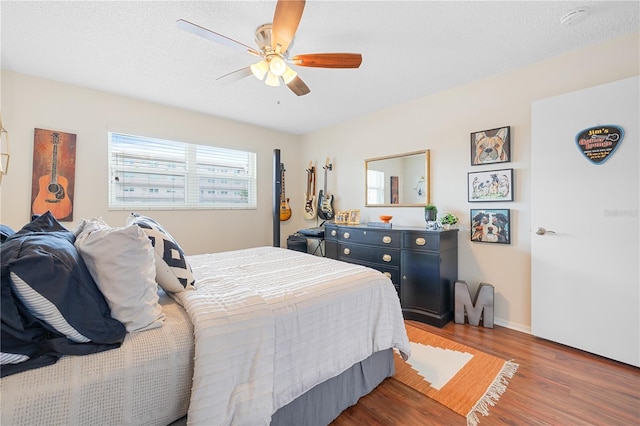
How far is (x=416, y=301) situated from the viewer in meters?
2.72

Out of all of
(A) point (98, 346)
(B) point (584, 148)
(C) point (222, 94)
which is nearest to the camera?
(A) point (98, 346)

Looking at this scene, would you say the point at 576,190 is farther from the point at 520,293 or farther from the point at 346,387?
the point at 346,387

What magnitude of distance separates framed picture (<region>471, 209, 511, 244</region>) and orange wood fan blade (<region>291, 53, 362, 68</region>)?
Answer: 1952mm

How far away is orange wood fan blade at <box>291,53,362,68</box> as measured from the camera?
5.99ft

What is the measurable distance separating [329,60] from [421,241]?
186 cm

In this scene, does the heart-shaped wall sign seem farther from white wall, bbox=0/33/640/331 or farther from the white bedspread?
the white bedspread

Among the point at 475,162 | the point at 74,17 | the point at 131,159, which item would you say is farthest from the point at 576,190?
the point at 131,159

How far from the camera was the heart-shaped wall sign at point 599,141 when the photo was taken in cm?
197

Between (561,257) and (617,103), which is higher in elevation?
(617,103)

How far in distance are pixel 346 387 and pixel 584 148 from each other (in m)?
2.53

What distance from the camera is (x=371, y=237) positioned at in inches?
120

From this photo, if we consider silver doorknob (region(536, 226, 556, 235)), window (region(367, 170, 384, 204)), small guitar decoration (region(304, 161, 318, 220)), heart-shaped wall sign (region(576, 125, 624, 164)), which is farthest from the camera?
small guitar decoration (region(304, 161, 318, 220))

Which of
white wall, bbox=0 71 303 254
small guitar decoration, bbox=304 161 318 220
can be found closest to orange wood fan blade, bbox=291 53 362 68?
white wall, bbox=0 71 303 254

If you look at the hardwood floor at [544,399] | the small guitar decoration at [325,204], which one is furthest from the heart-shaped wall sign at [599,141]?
the small guitar decoration at [325,204]
